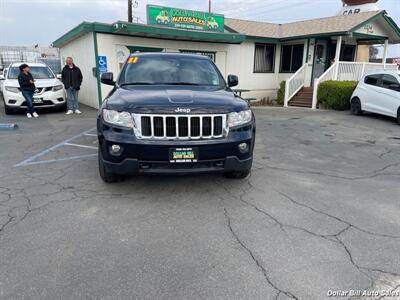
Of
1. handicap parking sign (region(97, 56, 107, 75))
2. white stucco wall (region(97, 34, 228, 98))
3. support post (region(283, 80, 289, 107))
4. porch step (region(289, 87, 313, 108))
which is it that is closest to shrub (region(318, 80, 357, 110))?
porch step (region(289, 87, 313, 108))

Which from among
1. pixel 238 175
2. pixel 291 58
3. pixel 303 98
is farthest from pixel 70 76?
pixel 291 58

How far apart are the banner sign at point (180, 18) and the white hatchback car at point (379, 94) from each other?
730 centimetres

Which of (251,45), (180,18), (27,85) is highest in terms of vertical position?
(180,18)

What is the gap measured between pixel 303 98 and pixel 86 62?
10248 millimetres

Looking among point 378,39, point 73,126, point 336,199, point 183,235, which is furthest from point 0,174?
point 378,39

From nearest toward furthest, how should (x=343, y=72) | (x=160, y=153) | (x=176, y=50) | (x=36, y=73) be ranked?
(x=160, y=153) < (x=36, y=73) < (x=176, y=50) < (x=343, y=72)

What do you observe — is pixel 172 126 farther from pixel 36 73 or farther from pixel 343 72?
pixel 343 72

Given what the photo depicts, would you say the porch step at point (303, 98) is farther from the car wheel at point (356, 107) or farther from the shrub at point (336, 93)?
the car wheel at point (356, 107)

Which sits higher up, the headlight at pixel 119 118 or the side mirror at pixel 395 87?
the side mirror at pixel 395 87

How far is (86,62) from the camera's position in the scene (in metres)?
13.3

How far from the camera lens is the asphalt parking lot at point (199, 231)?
7.91 feet

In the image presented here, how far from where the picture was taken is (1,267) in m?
2.58

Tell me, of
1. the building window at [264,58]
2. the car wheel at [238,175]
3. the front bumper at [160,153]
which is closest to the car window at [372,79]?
the building window at [264,58]

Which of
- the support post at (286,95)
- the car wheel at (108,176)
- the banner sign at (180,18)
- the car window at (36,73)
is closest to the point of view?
the car wheel at (108,176)
